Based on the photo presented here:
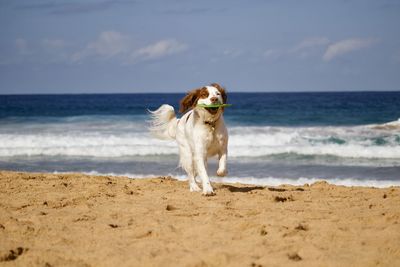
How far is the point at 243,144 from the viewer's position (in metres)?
19.8

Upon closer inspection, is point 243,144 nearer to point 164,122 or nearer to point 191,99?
point 164,122

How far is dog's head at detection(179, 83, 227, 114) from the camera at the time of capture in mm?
7359

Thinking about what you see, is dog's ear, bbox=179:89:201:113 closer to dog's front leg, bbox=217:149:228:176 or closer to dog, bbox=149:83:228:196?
dog, bbox=149:83:228:196

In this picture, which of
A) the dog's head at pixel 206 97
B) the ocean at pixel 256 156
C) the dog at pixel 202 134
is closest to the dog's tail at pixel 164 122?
the dog at pixel 202 134

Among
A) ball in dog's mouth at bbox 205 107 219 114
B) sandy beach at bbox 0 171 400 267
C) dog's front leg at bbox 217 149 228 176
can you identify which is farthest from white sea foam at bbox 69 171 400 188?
ball in dog's mouth at bbox 205 107 219 114

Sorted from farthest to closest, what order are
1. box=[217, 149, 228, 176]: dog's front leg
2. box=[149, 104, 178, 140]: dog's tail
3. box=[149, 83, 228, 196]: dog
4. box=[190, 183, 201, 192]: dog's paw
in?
box=[149, 104, 178, 140]: dog's tail → box=[190, 183, 201, 192]: dog's paw → box=[217, 149, 228, 176]: dog's front leg → box=[149, 83, 228, 196]: dog

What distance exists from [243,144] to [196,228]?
1440 cm

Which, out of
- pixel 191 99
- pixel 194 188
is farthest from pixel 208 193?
pixel 191 99

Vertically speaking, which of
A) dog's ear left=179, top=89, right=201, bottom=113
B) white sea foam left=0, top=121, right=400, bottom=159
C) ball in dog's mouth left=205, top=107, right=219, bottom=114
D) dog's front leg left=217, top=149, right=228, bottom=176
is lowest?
dog's front leg left=217, top=149, right=228, bottom=176

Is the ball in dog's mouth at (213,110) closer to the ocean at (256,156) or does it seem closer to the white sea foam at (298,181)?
the white sea foam at (298,181)

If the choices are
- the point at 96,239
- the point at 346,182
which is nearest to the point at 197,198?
the point at 96,239

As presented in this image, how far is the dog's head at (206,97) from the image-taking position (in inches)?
290

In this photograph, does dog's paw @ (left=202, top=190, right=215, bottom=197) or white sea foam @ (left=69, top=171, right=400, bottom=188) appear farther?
white sea foam @ (left=69, top=171, right=400, bottom=188)

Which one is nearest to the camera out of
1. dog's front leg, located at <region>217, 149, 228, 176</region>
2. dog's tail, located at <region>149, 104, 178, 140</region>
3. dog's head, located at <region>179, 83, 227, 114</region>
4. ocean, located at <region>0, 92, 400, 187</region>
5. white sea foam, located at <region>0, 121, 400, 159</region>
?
dog's head, located at <region>179, 83, 227, 114</region>
